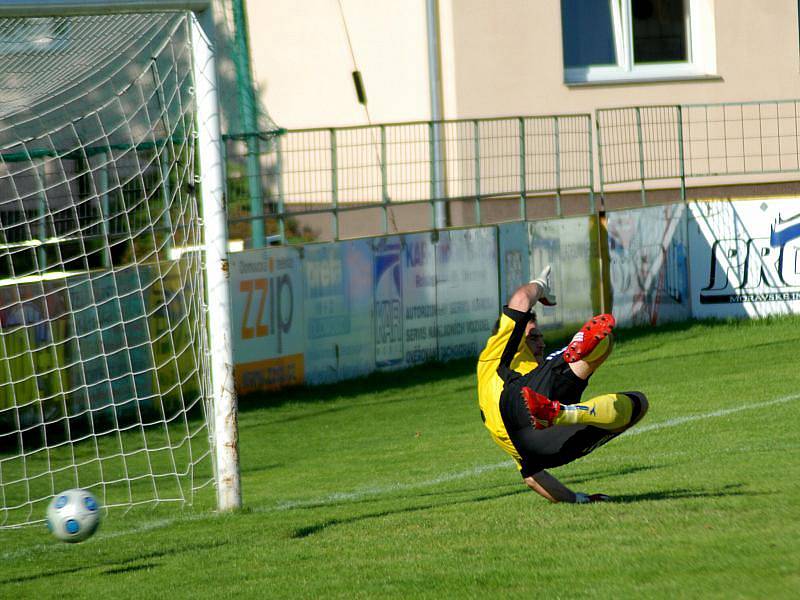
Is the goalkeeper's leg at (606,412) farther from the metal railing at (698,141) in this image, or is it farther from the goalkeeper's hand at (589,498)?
the metal railing at (698,141)

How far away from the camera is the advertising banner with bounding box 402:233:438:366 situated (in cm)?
1631

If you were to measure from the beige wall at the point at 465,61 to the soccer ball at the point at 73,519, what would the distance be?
13.4m

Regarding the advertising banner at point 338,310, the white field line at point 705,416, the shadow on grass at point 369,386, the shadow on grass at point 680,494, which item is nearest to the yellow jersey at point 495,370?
the shadow on grass at point 680,494

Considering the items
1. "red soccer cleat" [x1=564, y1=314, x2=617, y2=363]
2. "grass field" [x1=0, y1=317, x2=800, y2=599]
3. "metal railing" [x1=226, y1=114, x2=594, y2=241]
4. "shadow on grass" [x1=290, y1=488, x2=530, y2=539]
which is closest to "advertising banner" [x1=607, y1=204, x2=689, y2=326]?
"metal railing" [x1=226, y1=114, x2=594, y2=241]

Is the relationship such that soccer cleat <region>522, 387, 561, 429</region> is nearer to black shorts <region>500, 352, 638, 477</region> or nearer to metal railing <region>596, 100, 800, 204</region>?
black shorts <region>500, 352, 638, 477</region>

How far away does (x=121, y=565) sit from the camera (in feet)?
24.4

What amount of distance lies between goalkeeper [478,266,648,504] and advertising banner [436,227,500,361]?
8554 millimetres

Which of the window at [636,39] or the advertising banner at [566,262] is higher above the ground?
the window at [636,39]

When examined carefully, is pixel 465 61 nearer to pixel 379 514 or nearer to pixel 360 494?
pixel 360 494

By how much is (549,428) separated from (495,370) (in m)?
0.47

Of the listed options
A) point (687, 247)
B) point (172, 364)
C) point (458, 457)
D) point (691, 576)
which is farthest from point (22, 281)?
point (687, 247)

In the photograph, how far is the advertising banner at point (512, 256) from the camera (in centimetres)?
1742

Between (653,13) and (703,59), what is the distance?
112cm

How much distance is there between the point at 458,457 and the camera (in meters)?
11.3
